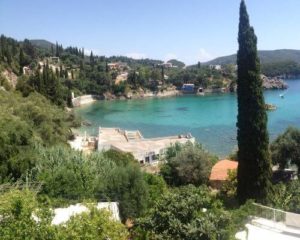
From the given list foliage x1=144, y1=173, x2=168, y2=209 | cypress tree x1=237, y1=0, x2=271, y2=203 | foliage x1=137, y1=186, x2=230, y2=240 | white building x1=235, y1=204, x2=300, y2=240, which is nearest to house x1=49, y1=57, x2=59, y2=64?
foliage x1=144, y1=173, x2=168, y2=209

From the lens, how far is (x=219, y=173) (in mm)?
26625

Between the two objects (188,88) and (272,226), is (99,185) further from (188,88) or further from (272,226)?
(188,88)

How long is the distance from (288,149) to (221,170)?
4.78 meters

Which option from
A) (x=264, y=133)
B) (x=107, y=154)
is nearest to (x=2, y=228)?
(x=264, y=133)

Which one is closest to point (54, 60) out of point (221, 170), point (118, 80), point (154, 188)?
point (118, 80)

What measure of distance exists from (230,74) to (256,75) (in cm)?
14151

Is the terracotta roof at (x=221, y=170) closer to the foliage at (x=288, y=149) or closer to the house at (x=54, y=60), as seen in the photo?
the foliage at (x=288, y=149)

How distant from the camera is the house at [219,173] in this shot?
84.2 feet

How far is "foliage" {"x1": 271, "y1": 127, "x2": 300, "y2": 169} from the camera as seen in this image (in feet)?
78.9

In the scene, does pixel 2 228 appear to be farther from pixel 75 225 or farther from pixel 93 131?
pixel 93 131

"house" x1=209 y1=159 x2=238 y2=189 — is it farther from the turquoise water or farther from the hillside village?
the hillside village

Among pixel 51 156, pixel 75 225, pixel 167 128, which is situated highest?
pixel 75 225

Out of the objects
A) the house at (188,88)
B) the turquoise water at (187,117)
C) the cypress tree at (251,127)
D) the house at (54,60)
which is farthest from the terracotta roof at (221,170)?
the house at (54,60)

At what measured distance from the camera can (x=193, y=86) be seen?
147m
